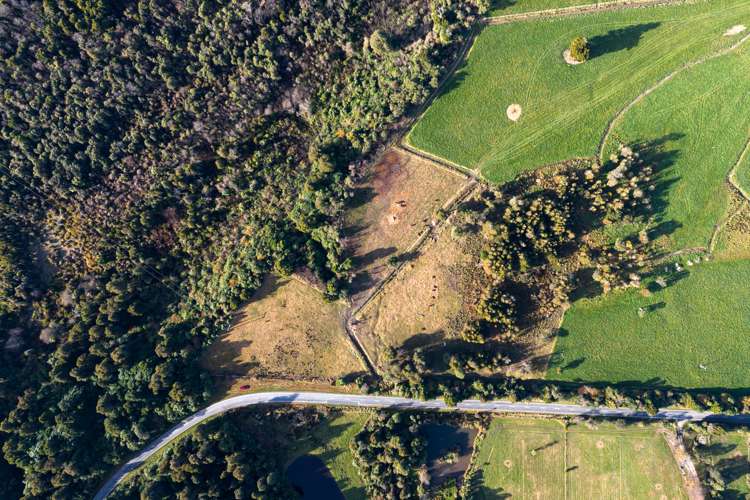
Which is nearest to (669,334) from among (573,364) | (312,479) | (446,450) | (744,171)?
(573,364)

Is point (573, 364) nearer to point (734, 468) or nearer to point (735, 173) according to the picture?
point (734, 468)

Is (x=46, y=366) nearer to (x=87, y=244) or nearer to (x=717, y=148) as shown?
(x=87, y=244)

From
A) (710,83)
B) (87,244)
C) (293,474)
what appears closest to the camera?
(710,83)

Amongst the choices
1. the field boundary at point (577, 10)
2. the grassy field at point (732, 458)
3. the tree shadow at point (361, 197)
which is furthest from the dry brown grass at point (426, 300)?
the grassy field at point (732, 458)

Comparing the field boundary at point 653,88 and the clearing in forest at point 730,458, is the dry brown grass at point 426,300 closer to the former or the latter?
the field boundary at point 653,88

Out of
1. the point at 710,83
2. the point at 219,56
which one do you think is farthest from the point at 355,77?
the point at 710,83

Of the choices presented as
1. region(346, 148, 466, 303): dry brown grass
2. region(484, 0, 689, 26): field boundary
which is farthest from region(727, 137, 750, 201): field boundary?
region(346, 148, 466, 303): dry brown grass
